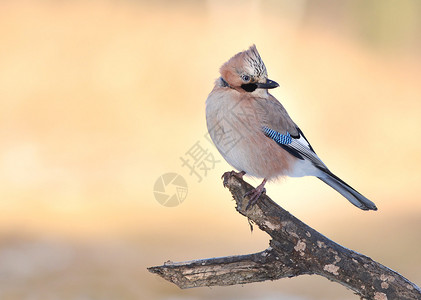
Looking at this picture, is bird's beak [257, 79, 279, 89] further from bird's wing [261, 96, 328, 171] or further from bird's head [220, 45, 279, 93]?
bird's wing [261, 96, 328, 171]

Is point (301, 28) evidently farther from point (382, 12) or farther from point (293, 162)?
point (293, 162)

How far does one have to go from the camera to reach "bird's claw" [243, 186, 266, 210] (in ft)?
16.6

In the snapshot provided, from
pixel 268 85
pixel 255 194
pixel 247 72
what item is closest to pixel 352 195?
pixel 255 194

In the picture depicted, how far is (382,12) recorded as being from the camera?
A: 592 inches

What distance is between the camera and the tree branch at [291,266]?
187 inches

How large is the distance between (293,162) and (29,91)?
940 cm

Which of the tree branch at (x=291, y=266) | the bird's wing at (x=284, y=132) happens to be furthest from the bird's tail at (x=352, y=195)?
the tree branch at (x=291, y=266)

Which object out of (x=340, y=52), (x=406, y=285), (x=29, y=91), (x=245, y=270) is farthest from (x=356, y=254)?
(x=340, y=52)

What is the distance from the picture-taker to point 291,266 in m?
4.92

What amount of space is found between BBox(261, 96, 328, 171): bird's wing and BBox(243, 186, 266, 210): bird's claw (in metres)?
0.72

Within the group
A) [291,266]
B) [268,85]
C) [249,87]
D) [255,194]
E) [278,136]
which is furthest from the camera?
[278,136]

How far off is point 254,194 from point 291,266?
621 millimetres

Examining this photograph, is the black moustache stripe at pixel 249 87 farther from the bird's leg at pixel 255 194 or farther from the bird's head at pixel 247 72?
the bird's leg at pixel 255 194

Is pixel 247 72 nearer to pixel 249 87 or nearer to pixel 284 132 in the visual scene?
pixel 249 87
